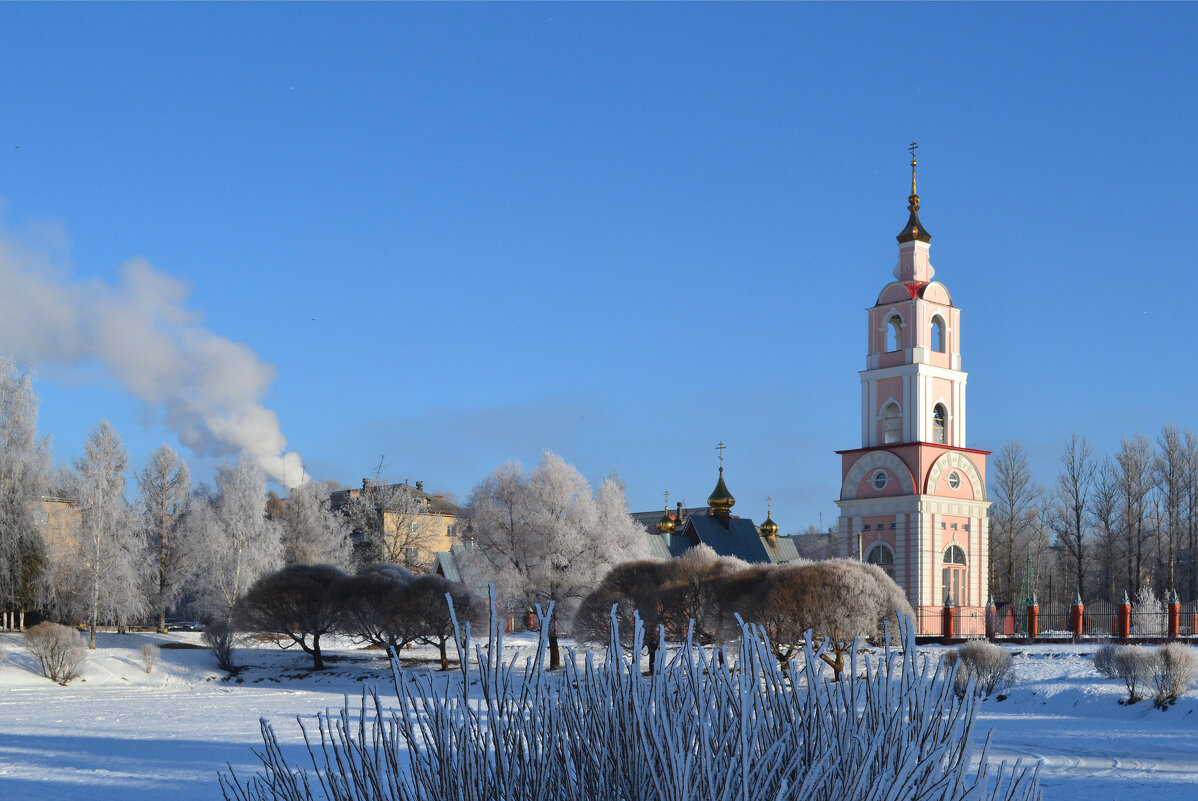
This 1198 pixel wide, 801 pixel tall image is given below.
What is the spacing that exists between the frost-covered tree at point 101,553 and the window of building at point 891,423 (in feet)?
106

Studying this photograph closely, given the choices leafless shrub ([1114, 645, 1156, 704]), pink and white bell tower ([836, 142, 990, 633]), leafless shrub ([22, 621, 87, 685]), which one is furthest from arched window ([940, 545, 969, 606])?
leafless shrub ([22, 621, 87, 685])

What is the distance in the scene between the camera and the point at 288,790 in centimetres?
530

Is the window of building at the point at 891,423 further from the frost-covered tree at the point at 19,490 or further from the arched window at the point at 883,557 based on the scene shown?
the frost-covered tree at the point at 19,490

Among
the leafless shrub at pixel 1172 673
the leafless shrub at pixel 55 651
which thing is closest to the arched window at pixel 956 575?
the leafless shrub at pixel 1172 673

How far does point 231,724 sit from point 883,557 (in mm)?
35930

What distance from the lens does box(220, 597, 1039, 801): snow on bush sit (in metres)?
3.97

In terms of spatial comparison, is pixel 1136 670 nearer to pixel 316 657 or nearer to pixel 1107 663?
pixel 1107 663

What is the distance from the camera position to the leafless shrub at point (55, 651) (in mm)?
32656

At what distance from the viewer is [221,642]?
122 ft

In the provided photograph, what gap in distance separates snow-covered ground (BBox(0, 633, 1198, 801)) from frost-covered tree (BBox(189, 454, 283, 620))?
9925 mm

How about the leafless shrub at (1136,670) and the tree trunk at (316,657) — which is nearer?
the leafless shrub at (1136,670)

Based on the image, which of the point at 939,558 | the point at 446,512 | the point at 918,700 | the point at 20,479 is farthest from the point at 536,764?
the point at 446,512

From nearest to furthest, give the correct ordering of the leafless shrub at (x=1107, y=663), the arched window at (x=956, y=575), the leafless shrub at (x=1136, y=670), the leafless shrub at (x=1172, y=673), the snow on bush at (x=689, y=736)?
the snow on bush at (x=689, y=736)
the leafless shrub at (x=1172, y=673)
the leafless shrub at (x=1136, y=670)
the leafless shrub at (x=1107, y=663)
the arched window at (x=956, y=575)

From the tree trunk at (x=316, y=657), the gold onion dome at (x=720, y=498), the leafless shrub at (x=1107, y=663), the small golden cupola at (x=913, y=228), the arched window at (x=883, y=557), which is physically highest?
the small golden cupola at (x=913, y=228)
